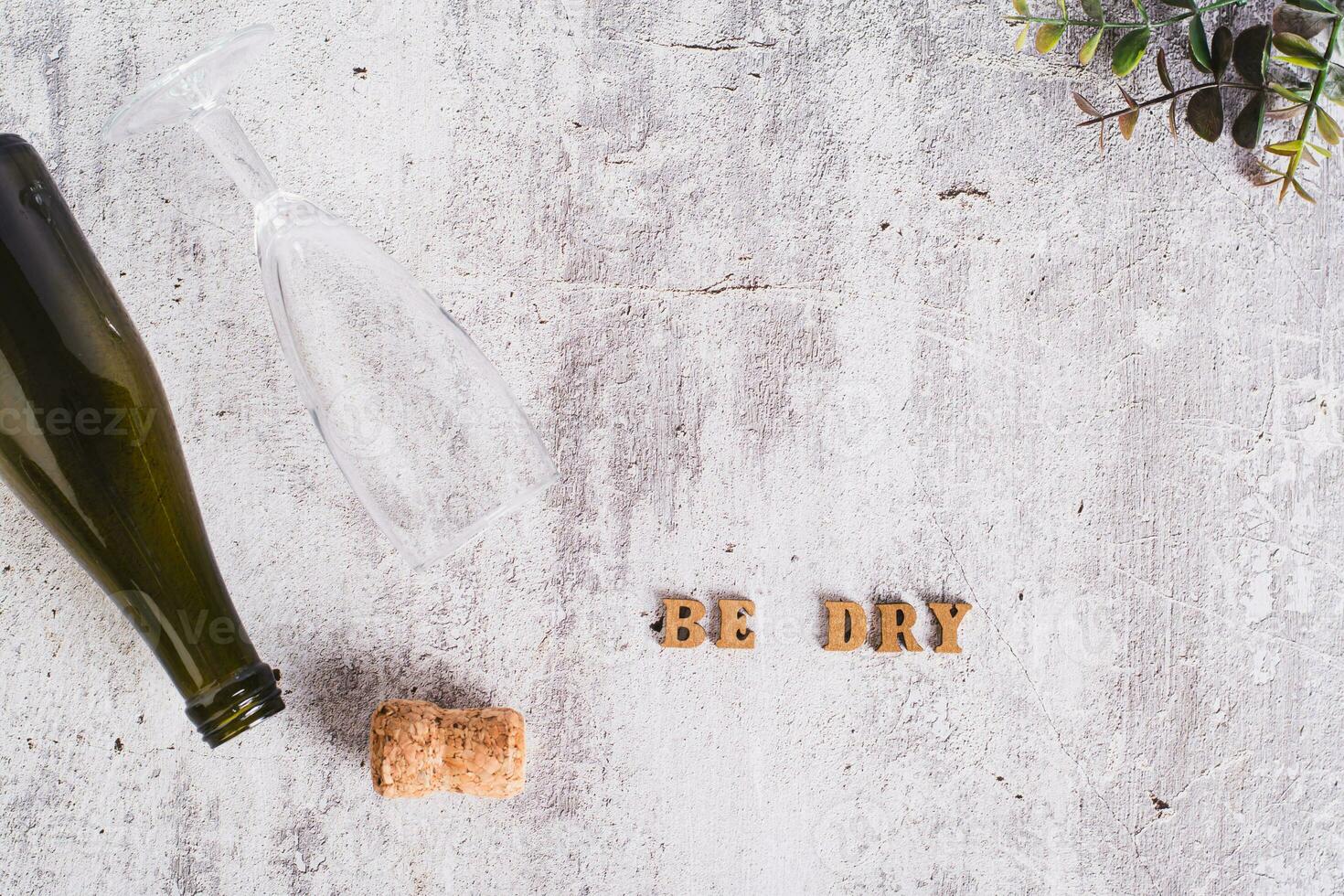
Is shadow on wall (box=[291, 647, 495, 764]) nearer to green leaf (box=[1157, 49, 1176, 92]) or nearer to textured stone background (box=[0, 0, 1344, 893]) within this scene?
textured stone background (box=[0, 0, 1344, 893])

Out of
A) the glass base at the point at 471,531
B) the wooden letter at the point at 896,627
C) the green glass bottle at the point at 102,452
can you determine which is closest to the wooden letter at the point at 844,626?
the wooden letter at the point at 896,627

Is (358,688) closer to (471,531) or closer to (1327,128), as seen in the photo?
(471,531)

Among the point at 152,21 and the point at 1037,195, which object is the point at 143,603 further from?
the point at 1037,195

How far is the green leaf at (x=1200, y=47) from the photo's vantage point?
0.78 metres

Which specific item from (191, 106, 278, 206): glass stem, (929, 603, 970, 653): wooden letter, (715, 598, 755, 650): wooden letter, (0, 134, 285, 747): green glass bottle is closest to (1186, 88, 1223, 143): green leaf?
(929, 603, 970, 653): wooden letter

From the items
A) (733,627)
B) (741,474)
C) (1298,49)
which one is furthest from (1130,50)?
(733,627)

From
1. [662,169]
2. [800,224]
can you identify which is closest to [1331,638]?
[800,224]

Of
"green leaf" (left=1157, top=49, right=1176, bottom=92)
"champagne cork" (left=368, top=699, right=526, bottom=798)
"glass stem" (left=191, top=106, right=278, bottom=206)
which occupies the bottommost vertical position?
"champagne cork" (left=368, top=699, right=526, bottom=798)

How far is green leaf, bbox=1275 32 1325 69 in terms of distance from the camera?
74cm

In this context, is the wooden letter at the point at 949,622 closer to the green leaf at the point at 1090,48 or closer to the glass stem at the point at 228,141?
the green leaf at the point at 1090,48

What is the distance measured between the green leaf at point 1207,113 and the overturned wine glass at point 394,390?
0.73 m

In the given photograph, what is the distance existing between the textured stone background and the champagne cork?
65 mm

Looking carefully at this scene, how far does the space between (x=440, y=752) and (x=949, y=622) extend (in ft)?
1.66

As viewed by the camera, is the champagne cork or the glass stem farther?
the champagne cork
